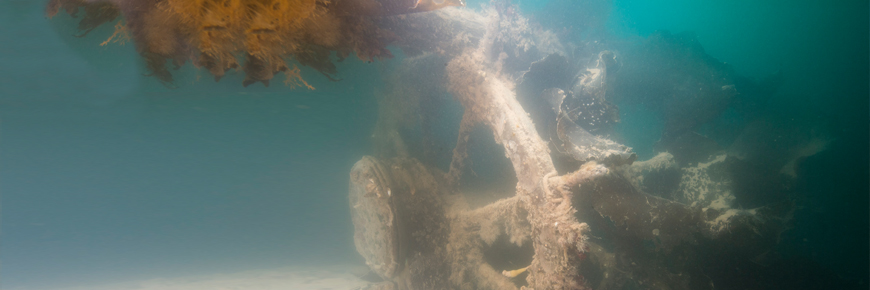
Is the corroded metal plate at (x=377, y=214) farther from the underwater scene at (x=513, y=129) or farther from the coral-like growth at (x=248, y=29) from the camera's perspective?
the coral-like growth at (x=248, y=29)

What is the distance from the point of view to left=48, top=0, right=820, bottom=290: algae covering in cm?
256

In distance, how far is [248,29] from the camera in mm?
2273

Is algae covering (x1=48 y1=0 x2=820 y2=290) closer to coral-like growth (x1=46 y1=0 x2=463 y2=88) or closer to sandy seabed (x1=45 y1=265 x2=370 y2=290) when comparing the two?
coral-like growth (x1=46 y1=0 x2=463 y2=88)

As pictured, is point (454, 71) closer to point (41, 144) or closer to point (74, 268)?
point (41, 144)

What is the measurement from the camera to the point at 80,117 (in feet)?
46.0

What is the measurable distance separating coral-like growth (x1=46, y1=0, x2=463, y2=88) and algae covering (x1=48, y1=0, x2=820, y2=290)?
1 cm

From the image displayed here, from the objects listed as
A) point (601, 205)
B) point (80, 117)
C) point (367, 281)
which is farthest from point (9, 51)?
point (601, 205)

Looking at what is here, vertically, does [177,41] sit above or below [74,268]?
above

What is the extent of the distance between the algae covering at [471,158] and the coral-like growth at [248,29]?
15mm

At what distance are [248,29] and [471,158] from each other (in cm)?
388

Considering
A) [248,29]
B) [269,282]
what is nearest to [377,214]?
[248,29]

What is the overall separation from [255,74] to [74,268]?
102 ft

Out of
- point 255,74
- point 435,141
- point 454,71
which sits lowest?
point 255,74

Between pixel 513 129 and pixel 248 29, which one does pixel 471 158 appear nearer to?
pixel 513 129
